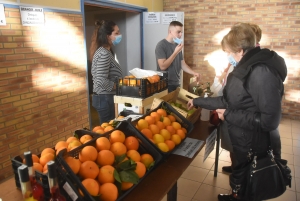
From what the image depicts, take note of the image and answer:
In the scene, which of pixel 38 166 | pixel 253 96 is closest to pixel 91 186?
pixel 38 166

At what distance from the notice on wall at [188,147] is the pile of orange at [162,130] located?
53 millimetres

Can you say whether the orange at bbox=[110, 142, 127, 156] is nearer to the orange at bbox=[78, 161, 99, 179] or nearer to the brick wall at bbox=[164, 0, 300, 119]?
the orange at bbox=[78, 161, 99, 179]

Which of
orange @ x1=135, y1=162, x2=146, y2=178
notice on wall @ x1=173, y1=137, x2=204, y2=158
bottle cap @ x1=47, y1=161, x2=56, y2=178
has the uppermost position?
bottle cap @ x1=47, y1=161, x2=56, y2=178

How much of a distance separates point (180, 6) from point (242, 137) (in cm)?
432

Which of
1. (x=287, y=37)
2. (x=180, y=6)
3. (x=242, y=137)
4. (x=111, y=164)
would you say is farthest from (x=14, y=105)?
(x=287, y=37)

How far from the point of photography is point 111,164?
118 centimetres

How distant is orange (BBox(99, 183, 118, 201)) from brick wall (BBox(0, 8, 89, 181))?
208 cm

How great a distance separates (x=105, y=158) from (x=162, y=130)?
520 millimetres

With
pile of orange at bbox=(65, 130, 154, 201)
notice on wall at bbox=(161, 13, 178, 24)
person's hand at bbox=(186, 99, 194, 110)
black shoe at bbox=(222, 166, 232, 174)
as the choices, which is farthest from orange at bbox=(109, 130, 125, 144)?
notice on wall at bbox=(161, 13, 178, 24)

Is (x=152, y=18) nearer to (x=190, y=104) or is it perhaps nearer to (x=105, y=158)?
(x=190, y=104)

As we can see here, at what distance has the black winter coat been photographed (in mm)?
1506

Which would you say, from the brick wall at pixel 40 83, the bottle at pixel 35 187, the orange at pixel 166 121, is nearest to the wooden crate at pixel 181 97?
the orange at pixel 166 121

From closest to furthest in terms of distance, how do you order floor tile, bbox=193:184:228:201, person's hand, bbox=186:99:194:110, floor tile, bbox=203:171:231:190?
person's hand, bbox=186:99:194:110
floor tile, bbox=193:184:228:201
floor tile, bbox=203:171:231:190

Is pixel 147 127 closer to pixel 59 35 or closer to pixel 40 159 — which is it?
pixel 40 159
